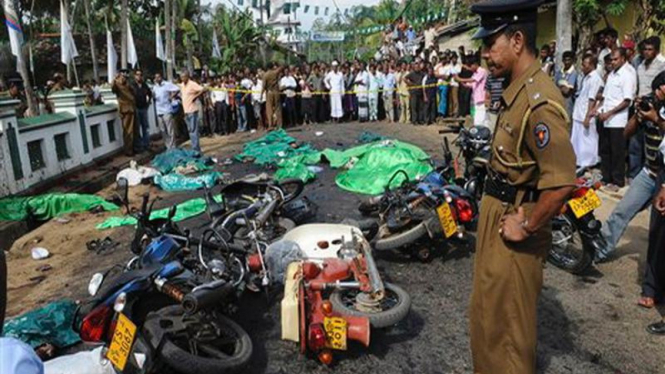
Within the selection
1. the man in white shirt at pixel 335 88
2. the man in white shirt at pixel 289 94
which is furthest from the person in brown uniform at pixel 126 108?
the man in white shirt at pixel 335 88

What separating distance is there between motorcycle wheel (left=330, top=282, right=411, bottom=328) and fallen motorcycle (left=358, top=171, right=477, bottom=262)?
1.05 meters

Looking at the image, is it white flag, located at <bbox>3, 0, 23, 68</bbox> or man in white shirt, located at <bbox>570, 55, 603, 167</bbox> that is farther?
white flag, located at <bbox>3, 0, 23, 68</bbox>

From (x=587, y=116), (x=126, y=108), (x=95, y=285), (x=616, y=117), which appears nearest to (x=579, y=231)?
(x=616, y=117)

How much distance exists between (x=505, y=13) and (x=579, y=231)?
121 inches

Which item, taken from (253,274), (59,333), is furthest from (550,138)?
(59,333)

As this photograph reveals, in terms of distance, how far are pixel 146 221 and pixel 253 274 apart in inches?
37.1

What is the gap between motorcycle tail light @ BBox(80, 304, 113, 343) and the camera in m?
2.89

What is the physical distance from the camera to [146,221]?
410 centimetres

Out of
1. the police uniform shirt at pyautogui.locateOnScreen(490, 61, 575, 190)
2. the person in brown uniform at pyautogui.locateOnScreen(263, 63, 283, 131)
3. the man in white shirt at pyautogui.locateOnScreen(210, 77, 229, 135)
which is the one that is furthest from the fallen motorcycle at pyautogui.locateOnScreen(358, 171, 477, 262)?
the man in white shirt at pyautogui.locateOnScreen(210, 77, 229, 135)

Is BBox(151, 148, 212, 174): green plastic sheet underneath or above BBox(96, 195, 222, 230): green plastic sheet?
above

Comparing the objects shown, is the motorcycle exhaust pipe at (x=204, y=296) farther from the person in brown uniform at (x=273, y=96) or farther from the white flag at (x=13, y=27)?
the person in brown uniform at (x=273, y=96)

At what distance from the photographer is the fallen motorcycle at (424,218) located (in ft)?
15.9

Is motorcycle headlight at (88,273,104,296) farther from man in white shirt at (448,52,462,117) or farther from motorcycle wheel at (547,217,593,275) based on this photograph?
man in white shirt at (448,52,462,117)

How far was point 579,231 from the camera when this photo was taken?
184 inches
